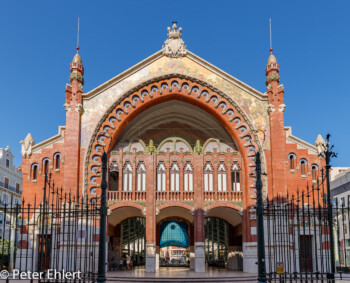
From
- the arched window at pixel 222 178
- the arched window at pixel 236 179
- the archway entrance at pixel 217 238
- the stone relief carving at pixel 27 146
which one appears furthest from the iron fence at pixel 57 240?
the archway entrance at pixel 217 238

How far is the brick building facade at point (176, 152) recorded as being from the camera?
32344 mm

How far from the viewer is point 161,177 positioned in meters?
33.6

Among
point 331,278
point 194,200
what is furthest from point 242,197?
point 331,278

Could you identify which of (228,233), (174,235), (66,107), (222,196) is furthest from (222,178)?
(174,235)

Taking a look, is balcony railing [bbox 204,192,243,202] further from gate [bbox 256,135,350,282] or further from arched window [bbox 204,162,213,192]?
gate [bbox 256,135,350,282]

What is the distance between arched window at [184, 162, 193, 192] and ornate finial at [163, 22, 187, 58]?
859cm

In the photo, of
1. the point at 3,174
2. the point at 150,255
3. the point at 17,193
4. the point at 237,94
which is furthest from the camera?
the point at 17,193

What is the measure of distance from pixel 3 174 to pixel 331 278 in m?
41.4

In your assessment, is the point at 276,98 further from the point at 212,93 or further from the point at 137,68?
the point at 137,68

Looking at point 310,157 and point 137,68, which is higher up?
point 137,68

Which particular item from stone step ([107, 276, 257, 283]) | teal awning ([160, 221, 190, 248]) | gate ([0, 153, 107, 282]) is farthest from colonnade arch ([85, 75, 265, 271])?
teal awning ([160, 221, 190, 248])

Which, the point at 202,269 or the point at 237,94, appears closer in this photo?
the point at 202,269

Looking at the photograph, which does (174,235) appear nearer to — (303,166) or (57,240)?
(303,166)

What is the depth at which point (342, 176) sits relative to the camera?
168ft
